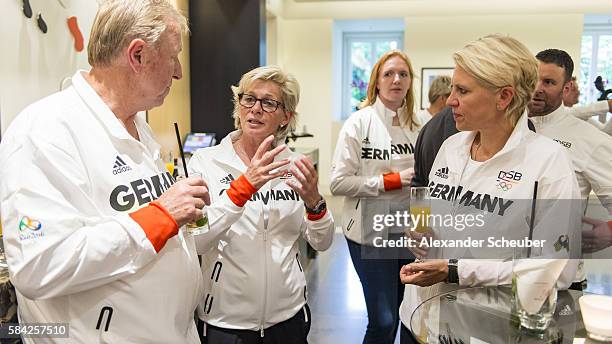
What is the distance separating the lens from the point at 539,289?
1263 mm

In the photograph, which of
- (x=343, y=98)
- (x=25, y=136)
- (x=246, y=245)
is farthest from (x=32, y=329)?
(x=343, y=98)

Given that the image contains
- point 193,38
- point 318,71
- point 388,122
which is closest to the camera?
point 388,122

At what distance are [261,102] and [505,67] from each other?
0.89 meters

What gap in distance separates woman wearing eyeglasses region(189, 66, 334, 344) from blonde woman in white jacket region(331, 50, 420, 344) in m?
0.71

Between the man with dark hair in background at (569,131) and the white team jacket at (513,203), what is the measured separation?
25.7 inches

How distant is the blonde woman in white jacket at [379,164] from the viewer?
244 centimetres

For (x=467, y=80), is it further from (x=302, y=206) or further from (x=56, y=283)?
(x=56, y=283)

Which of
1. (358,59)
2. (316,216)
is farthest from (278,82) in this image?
(358,59)

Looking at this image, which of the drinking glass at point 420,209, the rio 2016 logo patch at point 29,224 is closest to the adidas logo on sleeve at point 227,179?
the drinking glass at point 420,209

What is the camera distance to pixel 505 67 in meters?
1.49

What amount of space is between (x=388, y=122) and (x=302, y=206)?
3.79 feet

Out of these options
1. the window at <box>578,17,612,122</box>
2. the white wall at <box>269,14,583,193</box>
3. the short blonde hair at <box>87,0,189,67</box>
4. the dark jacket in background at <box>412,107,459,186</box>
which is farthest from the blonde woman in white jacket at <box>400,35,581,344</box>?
the white wall at <box>269,14,583,193</box>

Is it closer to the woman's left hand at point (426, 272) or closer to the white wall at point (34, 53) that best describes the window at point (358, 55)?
the white wall at point (34, 53)

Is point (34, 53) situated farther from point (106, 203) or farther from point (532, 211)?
point (532, 211)
